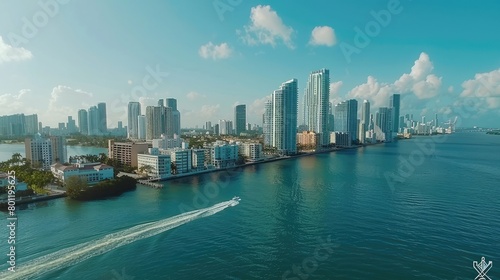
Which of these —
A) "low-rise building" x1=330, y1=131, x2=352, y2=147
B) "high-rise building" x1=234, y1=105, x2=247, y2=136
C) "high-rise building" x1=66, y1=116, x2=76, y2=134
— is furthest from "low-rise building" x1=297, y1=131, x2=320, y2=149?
"high-rise building" x1=66, y1=116, x2=76, y2=134

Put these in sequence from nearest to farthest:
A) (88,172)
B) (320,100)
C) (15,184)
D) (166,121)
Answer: (15,184) < (88,172) < (166,121) < (320,100)

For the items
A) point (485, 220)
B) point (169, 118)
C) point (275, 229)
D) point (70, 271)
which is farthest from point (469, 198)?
point (169, 118)

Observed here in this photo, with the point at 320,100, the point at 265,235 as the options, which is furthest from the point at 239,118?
the point at 265,235

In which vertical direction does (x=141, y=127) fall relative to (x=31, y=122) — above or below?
below

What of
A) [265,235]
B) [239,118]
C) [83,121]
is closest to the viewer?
[265,235]

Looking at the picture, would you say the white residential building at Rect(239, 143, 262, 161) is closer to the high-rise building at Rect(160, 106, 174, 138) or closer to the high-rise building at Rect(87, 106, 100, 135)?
the high-rise building at Rect(160, 106, 174, 138)

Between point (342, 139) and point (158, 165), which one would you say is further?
point (342, 139)

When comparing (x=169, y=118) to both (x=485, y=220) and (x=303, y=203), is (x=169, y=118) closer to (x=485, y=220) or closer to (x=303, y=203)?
(x=303, y=203)

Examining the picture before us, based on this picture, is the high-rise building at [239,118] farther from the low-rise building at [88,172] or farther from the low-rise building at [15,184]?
the low-rise building at [15,184]

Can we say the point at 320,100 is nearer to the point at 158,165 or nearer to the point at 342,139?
the point at 342,139
